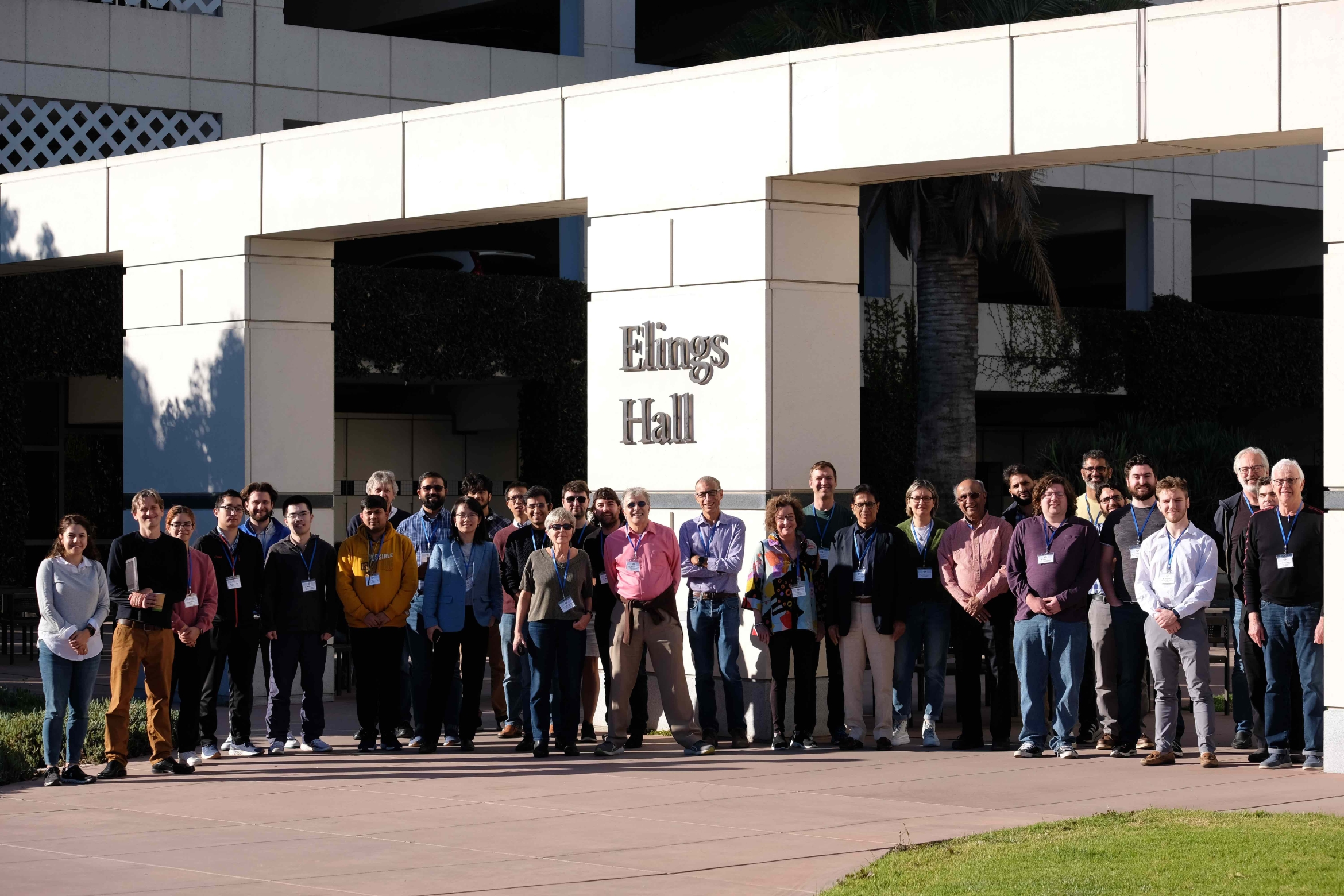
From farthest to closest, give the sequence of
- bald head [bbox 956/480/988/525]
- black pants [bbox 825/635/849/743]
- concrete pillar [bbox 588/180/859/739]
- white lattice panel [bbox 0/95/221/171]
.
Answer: white lattice panel [bbox 0/95/221/171] < concrete pillar [bbox 588/180/859/739] < black pants [bbox 825/635/849/743] < bald head [bbox 956/480/988/525]

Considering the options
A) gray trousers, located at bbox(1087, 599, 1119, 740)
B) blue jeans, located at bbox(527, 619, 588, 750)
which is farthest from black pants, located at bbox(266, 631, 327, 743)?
gray trousers, located at bbox(1087, 599, 1119, 740)

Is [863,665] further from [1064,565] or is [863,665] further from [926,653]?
[1064,565]

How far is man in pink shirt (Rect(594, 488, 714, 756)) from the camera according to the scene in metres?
13.1

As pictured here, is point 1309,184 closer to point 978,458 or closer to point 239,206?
point 978,458

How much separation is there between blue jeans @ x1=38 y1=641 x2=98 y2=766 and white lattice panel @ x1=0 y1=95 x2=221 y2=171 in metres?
14.8

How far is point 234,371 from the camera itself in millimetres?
17266

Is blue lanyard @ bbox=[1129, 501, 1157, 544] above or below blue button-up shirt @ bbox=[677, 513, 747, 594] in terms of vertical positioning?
above

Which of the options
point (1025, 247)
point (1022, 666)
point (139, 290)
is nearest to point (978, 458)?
point (1025, 247)

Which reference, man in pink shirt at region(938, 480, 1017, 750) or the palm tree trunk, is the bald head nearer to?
man in pink shirt at region(938, 480, 1017, 750)

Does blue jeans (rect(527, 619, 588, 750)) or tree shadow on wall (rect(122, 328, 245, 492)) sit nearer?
blue jeans (rect(527, 619, 588, 750))

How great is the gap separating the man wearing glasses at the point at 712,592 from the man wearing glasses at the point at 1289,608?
3579 millimetres

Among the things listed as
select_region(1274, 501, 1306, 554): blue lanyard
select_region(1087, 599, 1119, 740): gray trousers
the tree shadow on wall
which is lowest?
select_region(1087, 599, 1119, 740): gray trousers

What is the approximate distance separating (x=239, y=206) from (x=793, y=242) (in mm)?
5947

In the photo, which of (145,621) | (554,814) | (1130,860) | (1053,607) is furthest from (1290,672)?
(145,621)
